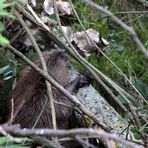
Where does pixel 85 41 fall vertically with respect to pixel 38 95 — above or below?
above

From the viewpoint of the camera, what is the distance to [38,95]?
3275 millimetres

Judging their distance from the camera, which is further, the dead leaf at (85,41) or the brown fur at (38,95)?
the dead leaf at (85,41)

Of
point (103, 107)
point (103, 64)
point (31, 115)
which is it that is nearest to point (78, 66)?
point (103, 64)

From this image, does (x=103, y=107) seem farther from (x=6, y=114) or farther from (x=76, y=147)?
(x=6, y=114)

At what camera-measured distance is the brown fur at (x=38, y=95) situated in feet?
10.4

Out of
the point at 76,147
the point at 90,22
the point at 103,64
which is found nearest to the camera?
the point at 76,147

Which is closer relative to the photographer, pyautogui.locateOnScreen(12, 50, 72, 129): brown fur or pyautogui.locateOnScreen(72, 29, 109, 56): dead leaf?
pyautogui.locateOnScreen(12, 50, 72, 129): brown fur

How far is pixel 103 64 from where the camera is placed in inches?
162

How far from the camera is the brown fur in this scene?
3.18 meters

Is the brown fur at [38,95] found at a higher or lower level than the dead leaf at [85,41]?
lower

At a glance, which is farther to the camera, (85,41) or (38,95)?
(85,41)

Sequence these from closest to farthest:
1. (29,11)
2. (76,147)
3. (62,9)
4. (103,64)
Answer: (29,11), (76,147), (62,9), (103,64)

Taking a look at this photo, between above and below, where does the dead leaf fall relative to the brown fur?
above

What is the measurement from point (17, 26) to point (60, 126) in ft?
2.40
